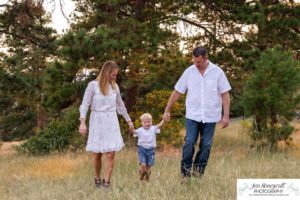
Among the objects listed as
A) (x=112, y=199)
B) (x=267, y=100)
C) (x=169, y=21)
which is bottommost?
(x=112, y=199)

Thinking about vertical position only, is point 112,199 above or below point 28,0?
below

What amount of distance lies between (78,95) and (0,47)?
13091mm

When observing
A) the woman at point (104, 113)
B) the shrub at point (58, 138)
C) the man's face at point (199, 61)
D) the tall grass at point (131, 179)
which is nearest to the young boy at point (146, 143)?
the tall grass at point (131, 179)

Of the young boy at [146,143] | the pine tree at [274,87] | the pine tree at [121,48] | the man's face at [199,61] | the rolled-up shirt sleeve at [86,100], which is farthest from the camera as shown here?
the pine tree at [121,48]

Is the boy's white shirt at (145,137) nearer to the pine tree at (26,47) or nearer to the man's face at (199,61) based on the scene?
the man's face at (199,61)

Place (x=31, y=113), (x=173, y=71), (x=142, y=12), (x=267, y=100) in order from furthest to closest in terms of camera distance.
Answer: (x=31, y=113) → (x=142, y=12) → (x=173, y=71) → (x=267, y=100)

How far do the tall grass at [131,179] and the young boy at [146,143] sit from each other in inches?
6.6

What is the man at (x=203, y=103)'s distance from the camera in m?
6.42

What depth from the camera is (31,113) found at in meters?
35.7

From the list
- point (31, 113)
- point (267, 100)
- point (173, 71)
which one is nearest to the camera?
point (267, 100)

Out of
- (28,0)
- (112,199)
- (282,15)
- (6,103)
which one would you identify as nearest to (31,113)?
(6,103)

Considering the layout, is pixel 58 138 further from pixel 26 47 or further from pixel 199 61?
pixel 199 61

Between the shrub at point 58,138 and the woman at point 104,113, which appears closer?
the woman at point 104,113

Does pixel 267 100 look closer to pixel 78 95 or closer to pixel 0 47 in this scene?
pixel 78 95
